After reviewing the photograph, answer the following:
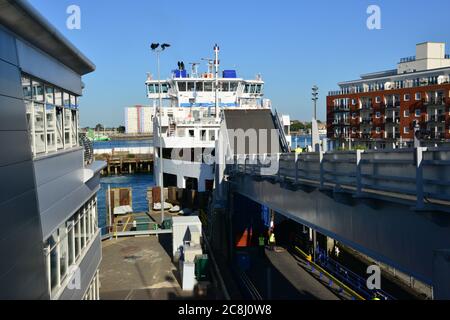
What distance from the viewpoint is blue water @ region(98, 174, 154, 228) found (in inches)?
1608

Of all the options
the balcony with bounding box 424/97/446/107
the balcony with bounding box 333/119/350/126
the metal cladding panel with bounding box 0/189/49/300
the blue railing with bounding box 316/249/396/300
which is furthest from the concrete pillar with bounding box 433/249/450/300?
the balcony with bounding box 333/119/350/126

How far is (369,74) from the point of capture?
2835 inches

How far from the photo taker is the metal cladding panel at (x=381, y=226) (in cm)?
580

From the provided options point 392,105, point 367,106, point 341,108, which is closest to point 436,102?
point 392,105

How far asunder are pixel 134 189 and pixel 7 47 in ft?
169

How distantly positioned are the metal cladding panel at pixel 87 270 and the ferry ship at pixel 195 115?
760 inches

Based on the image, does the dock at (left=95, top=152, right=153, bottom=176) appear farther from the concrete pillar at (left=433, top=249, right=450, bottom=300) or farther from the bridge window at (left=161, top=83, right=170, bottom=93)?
the concrete pillar at (left=433, top=249, right=450, bottom=300)

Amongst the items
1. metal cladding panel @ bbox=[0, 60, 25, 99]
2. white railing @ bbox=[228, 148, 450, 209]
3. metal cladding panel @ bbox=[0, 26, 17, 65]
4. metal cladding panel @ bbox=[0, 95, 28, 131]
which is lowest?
white railing @ bbox=[228, 148, 450, 209]

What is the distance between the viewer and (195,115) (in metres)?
37.3

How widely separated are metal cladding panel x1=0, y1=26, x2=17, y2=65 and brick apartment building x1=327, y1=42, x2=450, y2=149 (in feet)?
146

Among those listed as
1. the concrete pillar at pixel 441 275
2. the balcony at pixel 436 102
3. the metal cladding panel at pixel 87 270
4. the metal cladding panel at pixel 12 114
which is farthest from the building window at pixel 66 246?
the balcony at pixel 436 102

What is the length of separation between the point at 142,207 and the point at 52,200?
35205mm
